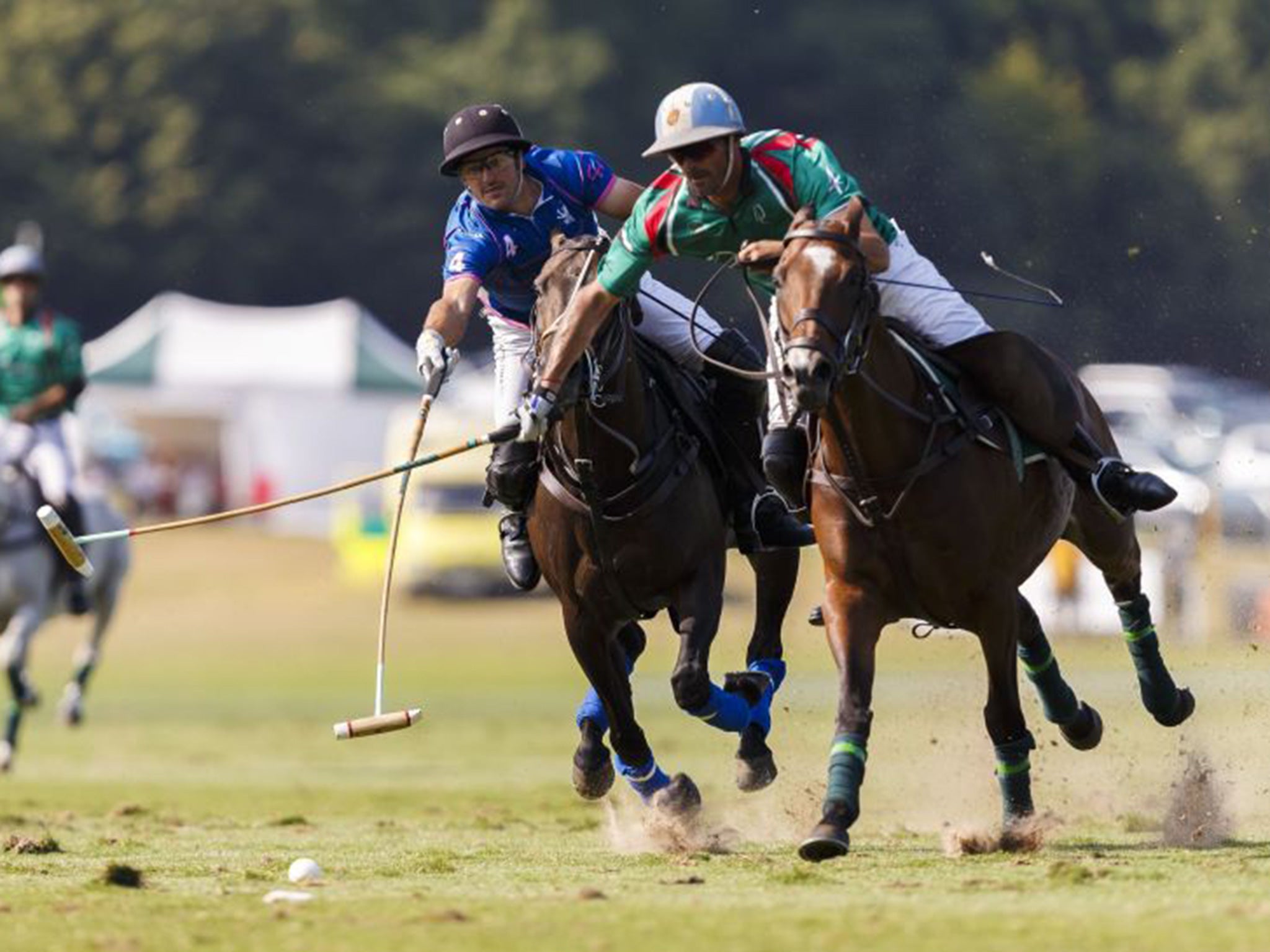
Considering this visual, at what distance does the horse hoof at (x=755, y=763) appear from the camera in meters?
12.0

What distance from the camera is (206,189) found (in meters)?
62.2

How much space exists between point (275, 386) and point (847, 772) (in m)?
39.1

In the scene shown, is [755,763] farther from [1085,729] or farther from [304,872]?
[304,872]

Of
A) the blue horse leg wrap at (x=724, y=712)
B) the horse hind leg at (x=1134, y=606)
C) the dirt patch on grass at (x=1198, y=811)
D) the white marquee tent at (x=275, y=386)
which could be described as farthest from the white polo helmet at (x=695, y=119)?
the white marquee tent at (x=275, y=386)

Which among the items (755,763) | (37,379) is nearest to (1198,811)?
(755,763)

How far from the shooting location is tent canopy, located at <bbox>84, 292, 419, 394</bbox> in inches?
1882

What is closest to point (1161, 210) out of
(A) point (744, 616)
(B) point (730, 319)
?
(B) point (730, 319)

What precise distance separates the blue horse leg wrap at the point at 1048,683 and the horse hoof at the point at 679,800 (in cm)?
156

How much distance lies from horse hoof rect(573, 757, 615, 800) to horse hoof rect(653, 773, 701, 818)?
68 cm

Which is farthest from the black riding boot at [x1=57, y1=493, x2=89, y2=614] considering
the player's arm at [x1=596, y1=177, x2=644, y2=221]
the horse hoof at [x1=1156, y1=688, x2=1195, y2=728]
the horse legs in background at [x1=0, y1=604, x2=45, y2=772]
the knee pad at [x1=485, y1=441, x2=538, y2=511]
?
the horse hoof at [x1=1156, y1=688, x2=1195, y2=728]

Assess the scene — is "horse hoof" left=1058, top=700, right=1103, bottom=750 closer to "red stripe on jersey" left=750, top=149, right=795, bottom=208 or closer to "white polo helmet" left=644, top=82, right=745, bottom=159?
"red stripe on jersey" left=750, top=149, right=795, bottom=208

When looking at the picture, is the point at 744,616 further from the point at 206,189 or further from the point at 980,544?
the point at 206,189

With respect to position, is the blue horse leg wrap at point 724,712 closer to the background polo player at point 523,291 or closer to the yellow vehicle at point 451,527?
the background polo player at point 523,291

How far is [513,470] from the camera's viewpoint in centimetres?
1148
